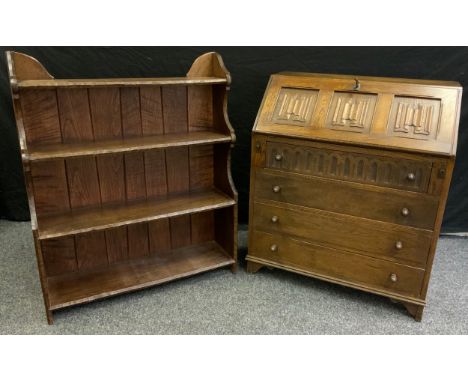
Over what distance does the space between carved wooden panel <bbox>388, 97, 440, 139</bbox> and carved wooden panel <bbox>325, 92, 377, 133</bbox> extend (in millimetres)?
118

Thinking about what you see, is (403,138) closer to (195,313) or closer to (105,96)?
(195,313)

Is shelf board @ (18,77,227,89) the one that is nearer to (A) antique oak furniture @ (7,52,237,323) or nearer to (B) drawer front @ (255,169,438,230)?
(A) antique oak furniture @ (7,52,237,323)

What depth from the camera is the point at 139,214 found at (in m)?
2.35

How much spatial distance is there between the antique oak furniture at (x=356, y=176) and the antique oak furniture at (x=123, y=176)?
0.30 m

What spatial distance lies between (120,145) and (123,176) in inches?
12.1

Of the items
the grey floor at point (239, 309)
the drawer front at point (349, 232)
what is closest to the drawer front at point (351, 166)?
the drawer front at point (349, 232)

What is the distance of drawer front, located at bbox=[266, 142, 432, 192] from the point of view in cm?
203

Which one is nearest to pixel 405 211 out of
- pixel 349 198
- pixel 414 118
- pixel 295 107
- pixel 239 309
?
pixel 349 198

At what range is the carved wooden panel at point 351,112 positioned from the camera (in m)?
2.14

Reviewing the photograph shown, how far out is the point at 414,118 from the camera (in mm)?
2057

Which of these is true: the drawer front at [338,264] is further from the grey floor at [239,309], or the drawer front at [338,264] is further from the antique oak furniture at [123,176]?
the antique oak furniture at [123,176]

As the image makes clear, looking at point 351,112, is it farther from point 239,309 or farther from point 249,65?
point 239,309

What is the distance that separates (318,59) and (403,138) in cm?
110

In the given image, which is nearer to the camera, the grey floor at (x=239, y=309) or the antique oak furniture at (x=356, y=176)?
the antique oak furniture at (x=356, y=176)
